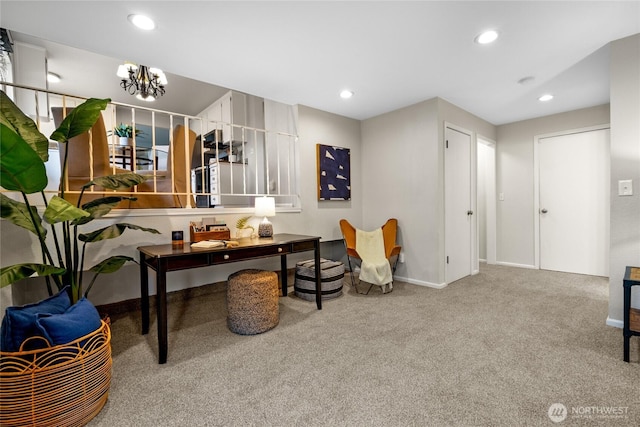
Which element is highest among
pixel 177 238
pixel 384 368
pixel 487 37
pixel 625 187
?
pixel 487 37

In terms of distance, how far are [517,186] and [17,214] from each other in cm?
558

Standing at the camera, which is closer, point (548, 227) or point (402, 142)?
point (402, 142)

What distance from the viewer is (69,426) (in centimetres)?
130

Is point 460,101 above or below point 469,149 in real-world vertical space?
above

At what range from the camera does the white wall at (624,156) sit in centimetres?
216

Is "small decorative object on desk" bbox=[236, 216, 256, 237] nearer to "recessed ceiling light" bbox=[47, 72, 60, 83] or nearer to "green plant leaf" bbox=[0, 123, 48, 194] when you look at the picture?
"green plant leaf" bbox=[0, 123, 48, 194]

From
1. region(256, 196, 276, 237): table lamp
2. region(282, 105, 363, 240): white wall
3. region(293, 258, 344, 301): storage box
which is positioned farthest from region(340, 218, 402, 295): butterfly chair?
region(256, 196, 276, 237): table lamp

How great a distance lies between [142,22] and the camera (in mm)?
1964

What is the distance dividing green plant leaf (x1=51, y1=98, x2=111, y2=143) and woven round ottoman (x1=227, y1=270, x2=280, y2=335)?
1415 mm

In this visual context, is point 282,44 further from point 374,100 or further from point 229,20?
point 374,100

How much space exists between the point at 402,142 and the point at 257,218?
2.11m

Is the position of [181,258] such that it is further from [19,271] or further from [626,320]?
[626,320]

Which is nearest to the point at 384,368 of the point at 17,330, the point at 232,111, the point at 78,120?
Answer: the point at 17,330

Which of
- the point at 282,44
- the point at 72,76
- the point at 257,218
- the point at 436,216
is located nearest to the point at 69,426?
the point at 257,218
